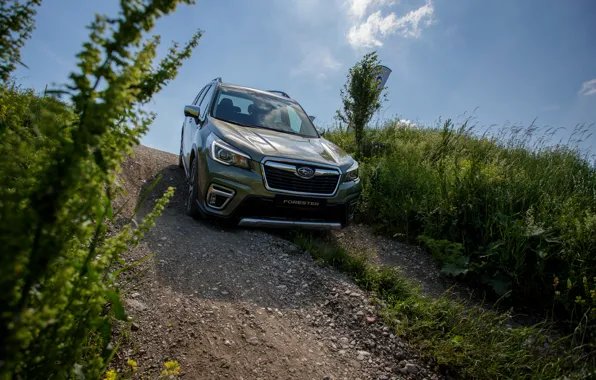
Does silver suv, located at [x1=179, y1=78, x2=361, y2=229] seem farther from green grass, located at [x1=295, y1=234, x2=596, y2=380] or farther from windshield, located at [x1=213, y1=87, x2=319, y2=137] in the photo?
green grass, located at [x1=295, y1=234, x2=596, y2=380]

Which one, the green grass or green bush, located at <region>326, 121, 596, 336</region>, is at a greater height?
green bush, located at <region>326, 121, 596, 336</region>

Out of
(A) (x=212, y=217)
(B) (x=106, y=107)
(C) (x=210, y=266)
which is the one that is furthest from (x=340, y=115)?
(B) (x=106, y=107)

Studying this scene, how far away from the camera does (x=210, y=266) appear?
→ 332 centimetres

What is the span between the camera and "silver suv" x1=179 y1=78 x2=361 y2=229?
3.93 m

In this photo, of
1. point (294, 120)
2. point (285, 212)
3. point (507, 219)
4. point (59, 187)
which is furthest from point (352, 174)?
point (59, 187)

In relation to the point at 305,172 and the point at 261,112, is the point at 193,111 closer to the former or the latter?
the point at 261,112

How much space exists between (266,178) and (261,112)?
177 centimetres

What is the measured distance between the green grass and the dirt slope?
174 mm

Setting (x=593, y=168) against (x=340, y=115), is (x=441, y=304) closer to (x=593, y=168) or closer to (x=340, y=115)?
(x=593, y=168)

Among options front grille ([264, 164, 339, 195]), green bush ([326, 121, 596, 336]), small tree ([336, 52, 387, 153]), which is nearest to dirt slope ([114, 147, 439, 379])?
front grille ([264, 164, 339, 195])

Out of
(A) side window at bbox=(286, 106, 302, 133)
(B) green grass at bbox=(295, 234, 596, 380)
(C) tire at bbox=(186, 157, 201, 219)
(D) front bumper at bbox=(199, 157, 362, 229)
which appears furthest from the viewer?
(A) side window at bbox=(286, 106, 302, 133)

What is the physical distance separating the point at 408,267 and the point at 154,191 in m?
4.26

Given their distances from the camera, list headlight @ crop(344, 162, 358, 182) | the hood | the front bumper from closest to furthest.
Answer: the front bumper
the hood
headlight @ crop(344, 162, 358, 182)

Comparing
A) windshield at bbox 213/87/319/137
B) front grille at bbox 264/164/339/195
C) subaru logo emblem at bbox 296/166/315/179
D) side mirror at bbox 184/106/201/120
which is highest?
windshield at bbox 213/87/319/137
